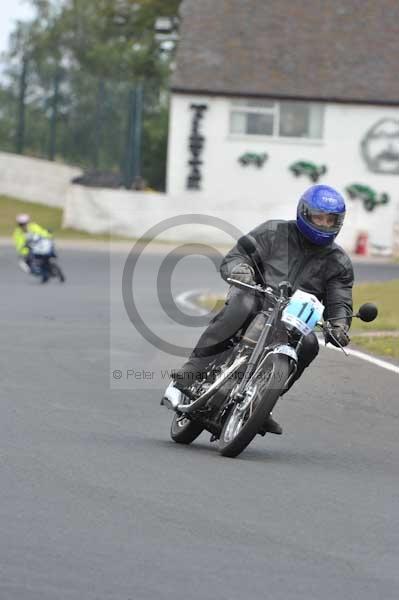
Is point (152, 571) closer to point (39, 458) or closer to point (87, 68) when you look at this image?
point (39, 458)

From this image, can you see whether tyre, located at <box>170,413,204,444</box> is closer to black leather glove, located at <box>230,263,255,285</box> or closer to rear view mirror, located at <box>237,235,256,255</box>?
black leather glove, located at <box>230,263,255,285</box>

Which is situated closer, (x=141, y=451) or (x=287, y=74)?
(x=141, y=451)

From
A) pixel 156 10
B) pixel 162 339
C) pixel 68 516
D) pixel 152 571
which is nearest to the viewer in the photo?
pixel 152 571

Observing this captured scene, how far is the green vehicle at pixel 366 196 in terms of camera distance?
46000mm

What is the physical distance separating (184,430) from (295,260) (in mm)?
1264

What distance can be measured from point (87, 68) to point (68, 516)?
75022 millimetres

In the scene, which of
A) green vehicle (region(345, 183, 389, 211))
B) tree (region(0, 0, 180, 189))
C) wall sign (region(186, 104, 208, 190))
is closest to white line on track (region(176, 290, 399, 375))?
wall sign (region(186, 104, 208, 190))

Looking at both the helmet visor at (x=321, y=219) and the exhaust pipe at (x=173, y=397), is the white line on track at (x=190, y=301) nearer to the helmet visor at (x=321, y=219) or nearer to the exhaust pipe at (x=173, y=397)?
the exhaust pipe at (x=173, y=397)

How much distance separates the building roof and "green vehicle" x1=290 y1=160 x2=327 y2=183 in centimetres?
211

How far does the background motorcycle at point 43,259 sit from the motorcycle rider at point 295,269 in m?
19.0

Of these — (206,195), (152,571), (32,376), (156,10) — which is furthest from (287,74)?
(152,571)

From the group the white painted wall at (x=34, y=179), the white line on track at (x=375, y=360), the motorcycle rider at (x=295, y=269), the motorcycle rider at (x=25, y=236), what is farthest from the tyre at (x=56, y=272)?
the white painted wall at (x=34, y=179)

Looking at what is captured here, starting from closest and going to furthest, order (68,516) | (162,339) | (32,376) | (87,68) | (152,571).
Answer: (152,571), (68,516), (32,376), (162,339), (87,68)

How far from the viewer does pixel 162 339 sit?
57.4 ft
